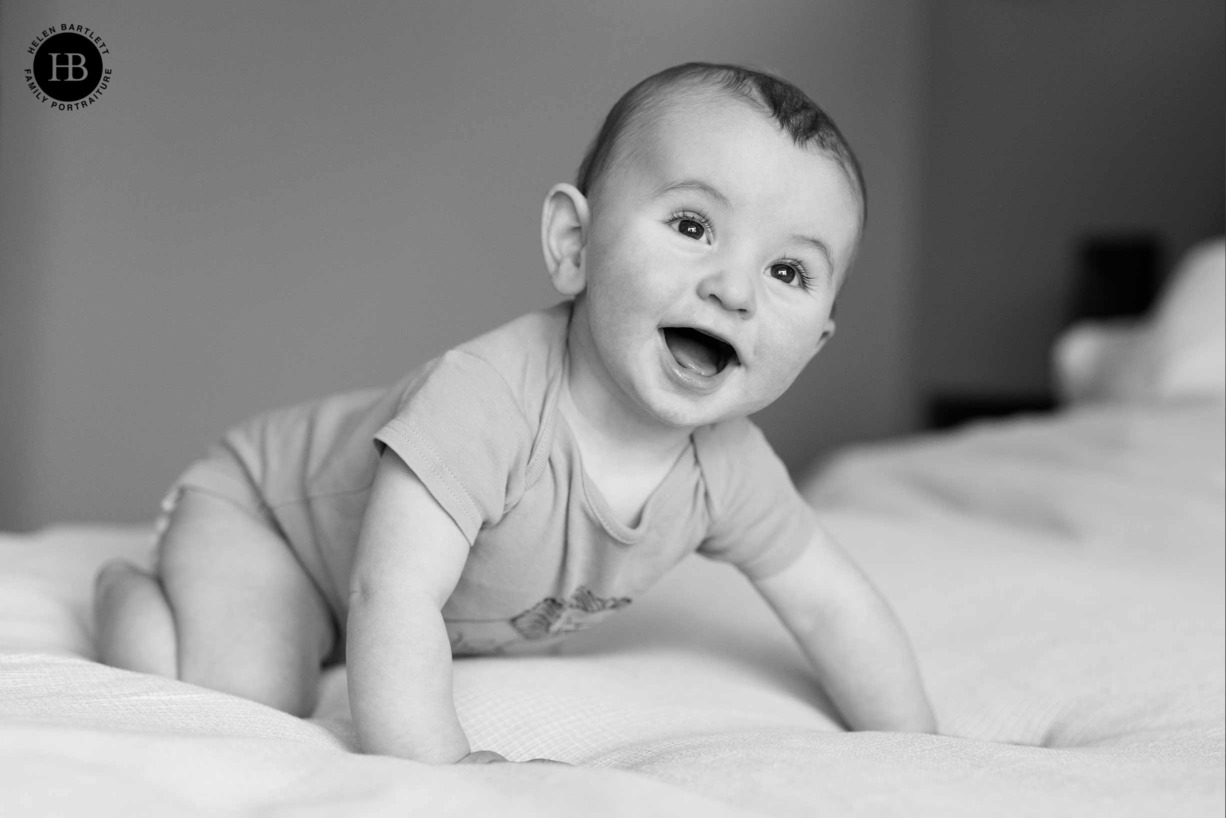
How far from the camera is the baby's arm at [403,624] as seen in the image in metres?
0.65

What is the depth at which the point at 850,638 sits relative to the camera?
2.98ft

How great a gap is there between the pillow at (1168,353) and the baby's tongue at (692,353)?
3.82 ft

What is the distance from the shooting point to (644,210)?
28.9 inches

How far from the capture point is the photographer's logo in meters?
0.84

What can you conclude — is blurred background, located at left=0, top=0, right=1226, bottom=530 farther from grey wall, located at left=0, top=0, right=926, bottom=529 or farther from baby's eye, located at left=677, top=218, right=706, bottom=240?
baby's eye, located at left=677, top=218, right=706, bottom=240

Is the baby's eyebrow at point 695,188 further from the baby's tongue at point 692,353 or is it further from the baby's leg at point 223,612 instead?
the baby's leg at point 223,612

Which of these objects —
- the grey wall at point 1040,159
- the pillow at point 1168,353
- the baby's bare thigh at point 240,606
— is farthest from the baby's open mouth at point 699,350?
the grey wall at point 1040,159

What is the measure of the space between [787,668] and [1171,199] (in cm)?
216

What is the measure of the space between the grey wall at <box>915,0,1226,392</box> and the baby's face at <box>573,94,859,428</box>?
2.04 m

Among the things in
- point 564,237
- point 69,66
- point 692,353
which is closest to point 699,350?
point 692,353

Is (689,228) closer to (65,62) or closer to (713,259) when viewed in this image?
(713,259)

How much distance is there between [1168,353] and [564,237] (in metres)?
1.33

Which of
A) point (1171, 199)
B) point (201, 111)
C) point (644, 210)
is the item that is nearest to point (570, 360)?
point (644, 210)

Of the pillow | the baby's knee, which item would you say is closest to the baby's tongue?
the baby's knee
